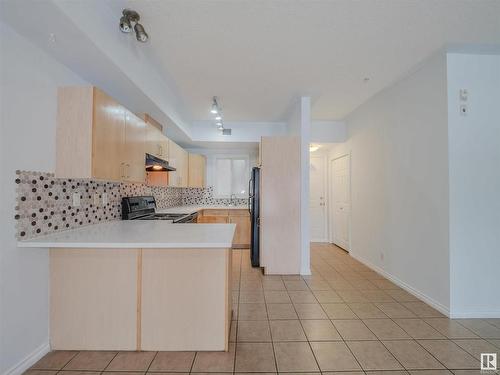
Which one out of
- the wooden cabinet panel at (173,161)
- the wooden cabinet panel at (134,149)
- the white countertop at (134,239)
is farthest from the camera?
the wooden cabinet panel at (173,161)

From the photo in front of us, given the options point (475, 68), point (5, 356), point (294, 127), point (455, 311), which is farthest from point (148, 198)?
point (475, 68)

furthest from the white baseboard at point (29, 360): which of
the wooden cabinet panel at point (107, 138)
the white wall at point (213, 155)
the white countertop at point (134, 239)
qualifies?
the white wall at point (213, 155)

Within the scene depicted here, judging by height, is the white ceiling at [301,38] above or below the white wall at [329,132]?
above

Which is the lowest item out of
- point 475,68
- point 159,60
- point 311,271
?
point 311,271

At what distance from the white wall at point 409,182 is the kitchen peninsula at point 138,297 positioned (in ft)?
Answer: 7.43

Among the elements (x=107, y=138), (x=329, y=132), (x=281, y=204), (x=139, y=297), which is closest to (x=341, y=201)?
(x=329, y=132)

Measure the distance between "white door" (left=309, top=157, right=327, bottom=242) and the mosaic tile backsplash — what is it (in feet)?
13.8

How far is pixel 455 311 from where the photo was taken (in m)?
2.34

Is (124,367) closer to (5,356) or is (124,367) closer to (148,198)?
(5,356)

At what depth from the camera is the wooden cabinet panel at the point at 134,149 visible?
2273mm

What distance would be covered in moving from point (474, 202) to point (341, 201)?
273cm

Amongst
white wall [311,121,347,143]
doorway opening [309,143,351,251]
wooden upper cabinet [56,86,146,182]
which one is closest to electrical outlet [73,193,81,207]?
wooden upper cabinet [56,86,146,182]

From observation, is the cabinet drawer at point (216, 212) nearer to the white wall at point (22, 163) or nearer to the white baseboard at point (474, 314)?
the white wall at point (22, 163)

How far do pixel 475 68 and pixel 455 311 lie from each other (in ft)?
8.07
